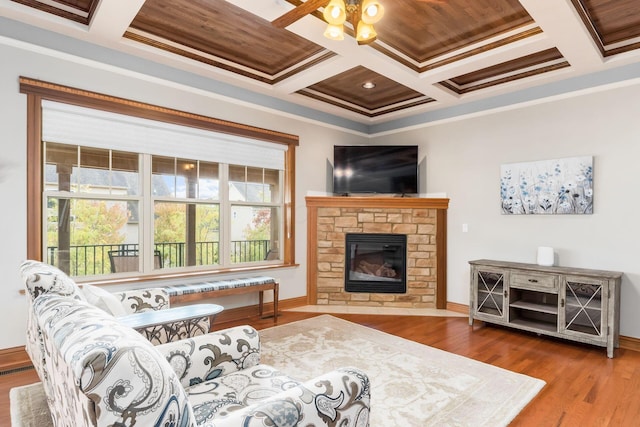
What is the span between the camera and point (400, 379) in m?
2.76

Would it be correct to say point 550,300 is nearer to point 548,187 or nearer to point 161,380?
point 548,187

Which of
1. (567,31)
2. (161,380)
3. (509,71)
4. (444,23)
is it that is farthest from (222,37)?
(161,380)

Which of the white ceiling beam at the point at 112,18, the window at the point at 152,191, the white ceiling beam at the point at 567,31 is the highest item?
the white ceiling beam at the point at 112,18

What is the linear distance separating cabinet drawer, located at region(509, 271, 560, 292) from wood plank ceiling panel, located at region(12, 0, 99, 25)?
4548mm

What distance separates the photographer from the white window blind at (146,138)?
3184 millimetres

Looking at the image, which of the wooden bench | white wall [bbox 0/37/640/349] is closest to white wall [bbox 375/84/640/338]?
white wall [bbox 0/37/640/349]

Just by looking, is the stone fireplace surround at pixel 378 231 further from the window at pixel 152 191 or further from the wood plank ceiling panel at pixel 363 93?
the wood plank ceiling panel at pixel 363 93

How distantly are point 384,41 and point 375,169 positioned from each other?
6.91 ft

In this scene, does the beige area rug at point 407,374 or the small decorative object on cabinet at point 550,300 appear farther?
the small decorative object on cabinet at point 550,300

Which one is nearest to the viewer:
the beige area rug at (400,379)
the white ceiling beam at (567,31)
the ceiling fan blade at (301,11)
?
the ceiling fan blade at (301,11)

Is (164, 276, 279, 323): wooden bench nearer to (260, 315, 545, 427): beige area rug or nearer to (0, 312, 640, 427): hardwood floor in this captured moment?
(0, 312, 640, 427): hardwood floor

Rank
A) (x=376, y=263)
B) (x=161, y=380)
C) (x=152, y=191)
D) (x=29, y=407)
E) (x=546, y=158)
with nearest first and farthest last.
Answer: (x=161, y=380), (x=29, y=407), (x=152, y=191), (x=546, y=158), (x=376, y=263)

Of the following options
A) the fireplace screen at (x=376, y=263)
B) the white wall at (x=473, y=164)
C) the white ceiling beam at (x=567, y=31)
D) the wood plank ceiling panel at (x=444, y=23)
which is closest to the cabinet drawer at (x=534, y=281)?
the white wall at (x=473, y=164)

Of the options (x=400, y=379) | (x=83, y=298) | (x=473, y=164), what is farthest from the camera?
(x=473, y=164)
